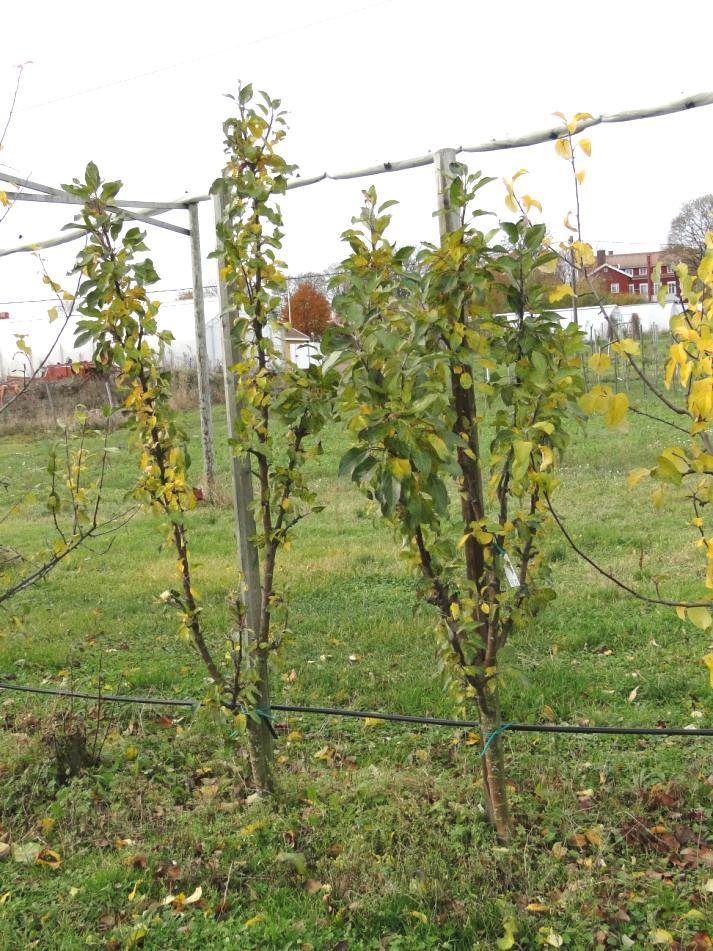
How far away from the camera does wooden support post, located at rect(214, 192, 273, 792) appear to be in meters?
3.04

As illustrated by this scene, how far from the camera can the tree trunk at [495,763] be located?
8.68ft

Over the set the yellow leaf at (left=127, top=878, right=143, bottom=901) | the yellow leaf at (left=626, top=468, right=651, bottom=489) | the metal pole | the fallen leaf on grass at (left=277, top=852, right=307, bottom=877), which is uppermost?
the metal pole

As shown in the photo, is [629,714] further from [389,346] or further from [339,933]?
[389,346]

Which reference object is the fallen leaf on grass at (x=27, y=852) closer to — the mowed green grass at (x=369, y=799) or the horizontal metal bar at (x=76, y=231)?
the mowed green grass at (x=369, y=799)

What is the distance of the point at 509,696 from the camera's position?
3.63 metres

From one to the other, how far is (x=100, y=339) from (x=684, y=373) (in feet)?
6.27

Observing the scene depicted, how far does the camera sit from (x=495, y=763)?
2645 mm

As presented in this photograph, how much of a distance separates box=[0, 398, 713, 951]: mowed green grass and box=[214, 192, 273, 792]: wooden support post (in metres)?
0.10

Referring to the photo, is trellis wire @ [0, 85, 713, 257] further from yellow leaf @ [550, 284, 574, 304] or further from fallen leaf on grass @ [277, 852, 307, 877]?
fallen leaf on grass @ [277, 852, 307, 877]

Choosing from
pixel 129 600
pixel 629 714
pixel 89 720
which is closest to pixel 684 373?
pixel 629 714

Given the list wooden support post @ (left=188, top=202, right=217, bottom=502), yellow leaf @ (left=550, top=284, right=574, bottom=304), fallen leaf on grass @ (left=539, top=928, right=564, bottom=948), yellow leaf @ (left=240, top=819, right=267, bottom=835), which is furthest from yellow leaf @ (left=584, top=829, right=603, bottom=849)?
wooden support post @ (left=188, top=202, right=217, bottom=502)

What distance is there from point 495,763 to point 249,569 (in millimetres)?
1079

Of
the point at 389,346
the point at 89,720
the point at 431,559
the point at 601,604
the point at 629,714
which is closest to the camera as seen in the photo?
the point at 389,346

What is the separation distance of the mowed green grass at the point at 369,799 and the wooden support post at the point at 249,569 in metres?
0.10
